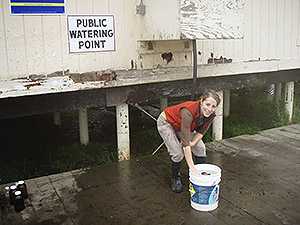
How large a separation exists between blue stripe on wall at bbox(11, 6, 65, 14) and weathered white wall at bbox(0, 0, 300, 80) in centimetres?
5

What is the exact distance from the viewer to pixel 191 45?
423 centimetres

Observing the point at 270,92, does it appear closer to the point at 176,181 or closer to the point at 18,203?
the point at 176,181

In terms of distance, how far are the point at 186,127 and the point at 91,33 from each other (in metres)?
1.48

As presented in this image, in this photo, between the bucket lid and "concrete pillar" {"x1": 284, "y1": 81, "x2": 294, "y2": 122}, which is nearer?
the bucket lid

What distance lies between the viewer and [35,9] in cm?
325

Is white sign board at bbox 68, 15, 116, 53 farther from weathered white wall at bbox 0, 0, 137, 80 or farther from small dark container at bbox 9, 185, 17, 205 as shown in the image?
small dark container at bbox 9, 185, 17, 205

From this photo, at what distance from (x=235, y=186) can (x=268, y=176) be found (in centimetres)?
45

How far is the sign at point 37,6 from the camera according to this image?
3.17m

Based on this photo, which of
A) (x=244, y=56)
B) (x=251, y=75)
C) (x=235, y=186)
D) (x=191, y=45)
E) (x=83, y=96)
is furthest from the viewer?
(x=251, y=75)

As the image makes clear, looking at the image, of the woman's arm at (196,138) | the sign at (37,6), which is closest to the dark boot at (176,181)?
the woman's arm at (196,138)

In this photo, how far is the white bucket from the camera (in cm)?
266

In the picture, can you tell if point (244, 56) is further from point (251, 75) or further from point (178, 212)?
point (178, 212)

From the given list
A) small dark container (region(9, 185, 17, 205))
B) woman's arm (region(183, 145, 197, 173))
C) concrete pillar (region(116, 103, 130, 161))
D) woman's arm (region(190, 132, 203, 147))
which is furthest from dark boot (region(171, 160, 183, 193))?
small dark container (region(9, 185, 17, 205))

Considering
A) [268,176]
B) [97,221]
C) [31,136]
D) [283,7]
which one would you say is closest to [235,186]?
[268,176]
